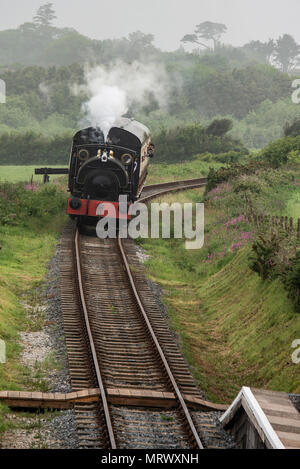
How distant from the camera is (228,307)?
→ 53.9 feet

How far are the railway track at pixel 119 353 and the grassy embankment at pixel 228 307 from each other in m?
0.65

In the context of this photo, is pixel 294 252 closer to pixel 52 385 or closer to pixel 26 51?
pixel 52 385

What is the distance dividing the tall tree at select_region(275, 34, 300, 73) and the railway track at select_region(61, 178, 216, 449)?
485 ft

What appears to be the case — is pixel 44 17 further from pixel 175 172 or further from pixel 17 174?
pixel 175 172

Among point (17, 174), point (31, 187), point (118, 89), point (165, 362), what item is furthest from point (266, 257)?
point (17, 174)

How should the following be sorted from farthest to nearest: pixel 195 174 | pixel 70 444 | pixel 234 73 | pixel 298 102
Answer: pixel 234 73 < pixel 298 102 < pixel 195 174 < pixel 70 444

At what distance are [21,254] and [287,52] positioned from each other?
15068 cm

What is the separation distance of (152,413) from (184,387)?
1.30 metres

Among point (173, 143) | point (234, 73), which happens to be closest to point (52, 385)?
point (173, 143)

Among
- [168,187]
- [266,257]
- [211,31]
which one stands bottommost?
[266,257]

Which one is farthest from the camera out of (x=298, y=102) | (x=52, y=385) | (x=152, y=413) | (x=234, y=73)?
(x=234, y=73)

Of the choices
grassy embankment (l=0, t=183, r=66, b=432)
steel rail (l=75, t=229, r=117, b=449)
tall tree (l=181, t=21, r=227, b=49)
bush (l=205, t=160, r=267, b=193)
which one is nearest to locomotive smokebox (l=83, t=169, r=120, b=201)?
grassy embankment (l=0, t=183, r=66, b=432)
